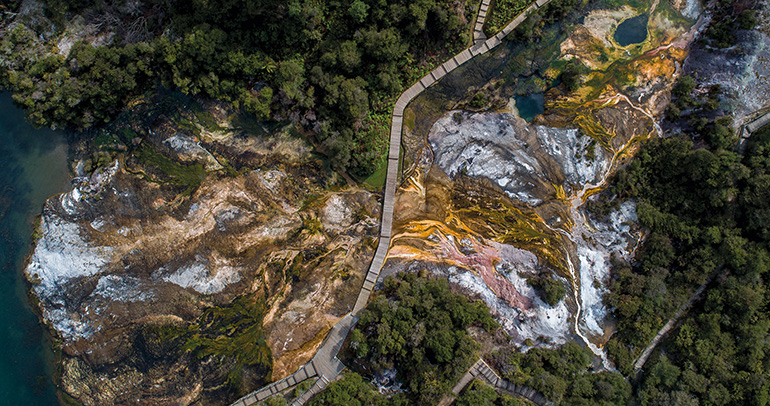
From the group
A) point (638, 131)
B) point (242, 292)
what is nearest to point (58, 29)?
point (242, 292)

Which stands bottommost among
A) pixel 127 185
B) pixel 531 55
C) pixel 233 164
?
pixel 531 55

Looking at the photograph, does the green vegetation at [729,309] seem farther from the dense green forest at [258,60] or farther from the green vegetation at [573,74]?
the dense green forest at [258,60]

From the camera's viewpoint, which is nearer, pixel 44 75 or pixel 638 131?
pixel 44 75

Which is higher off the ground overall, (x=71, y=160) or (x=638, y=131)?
(x=71, y=160)

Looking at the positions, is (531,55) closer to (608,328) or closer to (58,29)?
(608,328)

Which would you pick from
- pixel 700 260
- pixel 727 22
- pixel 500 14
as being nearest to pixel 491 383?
pixel 700 260

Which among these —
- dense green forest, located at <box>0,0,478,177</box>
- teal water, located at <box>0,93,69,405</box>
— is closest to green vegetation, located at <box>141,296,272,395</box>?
teal water, located at <box>0,93,69,405</box>

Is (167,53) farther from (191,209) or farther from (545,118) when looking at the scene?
(545,118)
